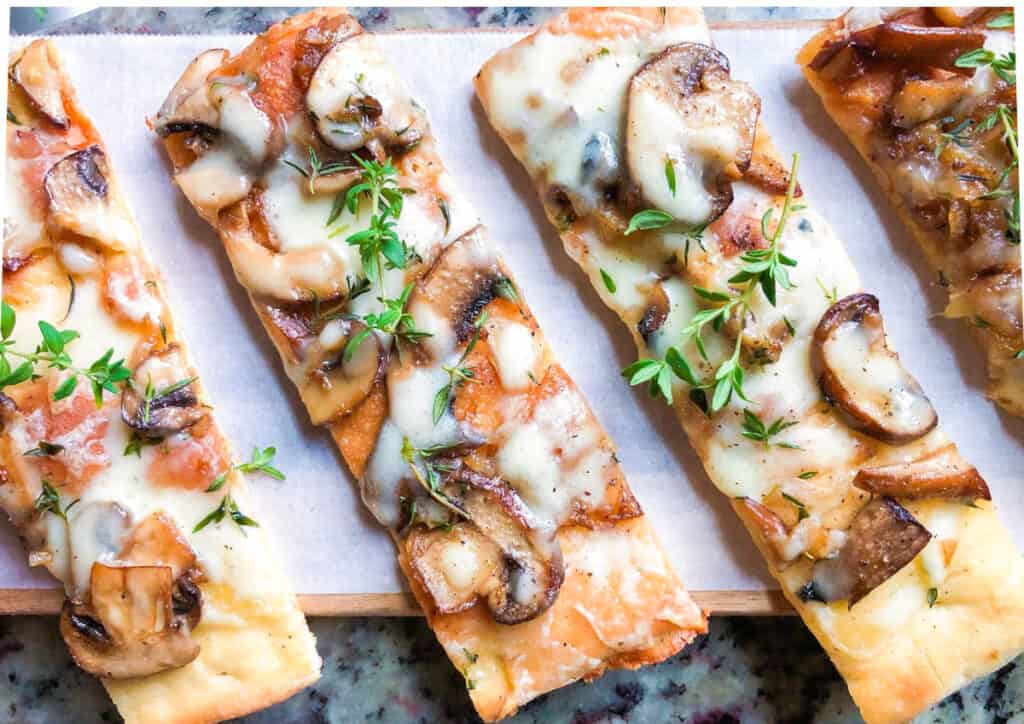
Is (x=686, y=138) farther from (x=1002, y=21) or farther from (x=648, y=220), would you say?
(x=1002, y=21)

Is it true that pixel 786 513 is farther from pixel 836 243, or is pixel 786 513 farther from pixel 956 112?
pixel 956 112

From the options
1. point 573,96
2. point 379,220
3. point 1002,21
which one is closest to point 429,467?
point 379,220

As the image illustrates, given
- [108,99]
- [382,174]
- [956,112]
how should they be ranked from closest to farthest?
[382,174] < [956,112] < [108,99]

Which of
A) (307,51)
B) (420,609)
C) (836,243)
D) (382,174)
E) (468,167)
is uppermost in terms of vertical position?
(307,51)

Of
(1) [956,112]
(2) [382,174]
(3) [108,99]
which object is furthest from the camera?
(3) [108,99]

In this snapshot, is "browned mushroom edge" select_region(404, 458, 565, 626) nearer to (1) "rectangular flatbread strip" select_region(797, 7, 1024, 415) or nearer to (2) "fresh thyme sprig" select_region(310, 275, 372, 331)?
(2) "fresh thyme sprig" select_region(310, 275, 372, 331)

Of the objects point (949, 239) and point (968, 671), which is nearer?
point (968, 671)

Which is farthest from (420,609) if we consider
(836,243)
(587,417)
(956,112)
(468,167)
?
(956,112)
